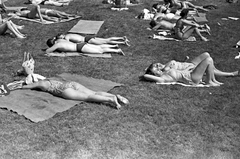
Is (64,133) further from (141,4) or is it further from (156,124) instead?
(141,4)

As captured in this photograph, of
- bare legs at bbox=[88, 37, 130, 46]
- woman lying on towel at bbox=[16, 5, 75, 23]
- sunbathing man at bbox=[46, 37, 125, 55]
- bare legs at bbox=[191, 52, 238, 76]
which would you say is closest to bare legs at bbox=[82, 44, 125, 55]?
sunbathing man at bbox=[46, 37, 125, 55]

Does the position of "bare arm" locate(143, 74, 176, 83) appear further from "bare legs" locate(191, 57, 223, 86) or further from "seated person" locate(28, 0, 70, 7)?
"seated person" locate(28, 0, 70, 7)

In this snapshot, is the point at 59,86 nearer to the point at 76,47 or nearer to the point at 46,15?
the point at 76,47

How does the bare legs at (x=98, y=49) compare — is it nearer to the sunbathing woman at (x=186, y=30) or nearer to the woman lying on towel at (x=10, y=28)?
the sunbathing woman at (x=186, y=30)

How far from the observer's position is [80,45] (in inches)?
397

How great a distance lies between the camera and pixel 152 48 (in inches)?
436

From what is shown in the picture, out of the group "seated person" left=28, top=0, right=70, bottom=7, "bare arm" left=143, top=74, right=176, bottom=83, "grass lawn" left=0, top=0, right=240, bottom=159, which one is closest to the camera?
"grass lawn" left=0, top=0, right=240, bottom=159

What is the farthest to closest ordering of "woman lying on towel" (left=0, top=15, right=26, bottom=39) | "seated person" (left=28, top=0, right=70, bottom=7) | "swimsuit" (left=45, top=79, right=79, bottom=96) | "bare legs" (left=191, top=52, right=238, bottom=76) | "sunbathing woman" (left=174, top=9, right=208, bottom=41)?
"seated person" (left=28, top=0, right=70, bottom=7) → "woman lying on towel" (left=0, top=15, right=26, bottom=39) → "sunbathing woman" (left=174, top=9, right=208, bottom=41) → "bare legs" (left=191, top=52, right=238, bottom=76) → "swimsuit" (left=45, top=79, right=79, bottom=96)

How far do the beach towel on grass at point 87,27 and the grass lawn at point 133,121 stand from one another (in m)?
2.84

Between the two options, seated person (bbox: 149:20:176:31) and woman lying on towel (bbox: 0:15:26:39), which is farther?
seated person (bbox: 149:20:176:31)

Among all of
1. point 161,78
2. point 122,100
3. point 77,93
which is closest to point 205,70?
point 161,78

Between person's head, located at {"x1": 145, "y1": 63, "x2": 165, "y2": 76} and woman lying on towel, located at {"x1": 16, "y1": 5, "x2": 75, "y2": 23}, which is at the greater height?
person's head, located at {"x1": 145, "y1": 63, "x2": 165, "y2": 76}

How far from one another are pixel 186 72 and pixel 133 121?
2.35 m

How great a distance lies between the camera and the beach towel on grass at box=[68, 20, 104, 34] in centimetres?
1290
